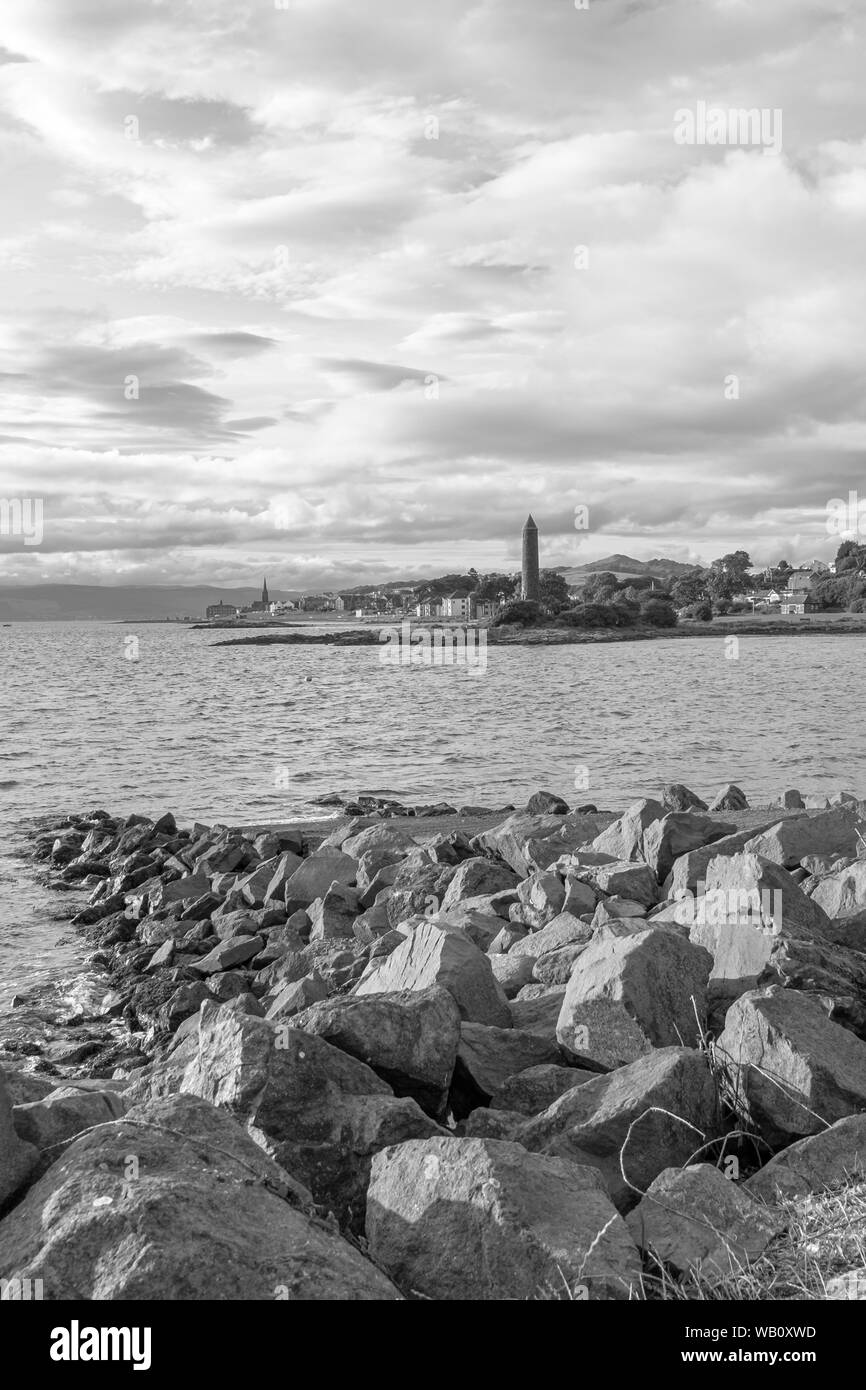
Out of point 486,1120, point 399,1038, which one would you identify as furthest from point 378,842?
point 486,1120

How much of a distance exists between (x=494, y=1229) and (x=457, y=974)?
3.09 m

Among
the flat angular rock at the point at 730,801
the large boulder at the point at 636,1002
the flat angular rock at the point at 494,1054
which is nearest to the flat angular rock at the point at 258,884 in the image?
the flat angular rock at the point at 730,801

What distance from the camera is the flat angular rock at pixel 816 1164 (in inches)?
191

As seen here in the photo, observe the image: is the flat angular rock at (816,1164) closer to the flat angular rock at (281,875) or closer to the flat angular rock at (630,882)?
the flat angular rock at (630,882)

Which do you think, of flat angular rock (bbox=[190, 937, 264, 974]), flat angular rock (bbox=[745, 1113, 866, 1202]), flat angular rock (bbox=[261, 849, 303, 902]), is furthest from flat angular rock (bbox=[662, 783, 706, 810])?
flat angular rock (bbox=[745, 1113, 866, 1202])

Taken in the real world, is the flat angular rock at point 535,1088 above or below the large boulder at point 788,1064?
below

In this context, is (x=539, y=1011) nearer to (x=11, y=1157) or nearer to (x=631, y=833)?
(x=11, y=1157)

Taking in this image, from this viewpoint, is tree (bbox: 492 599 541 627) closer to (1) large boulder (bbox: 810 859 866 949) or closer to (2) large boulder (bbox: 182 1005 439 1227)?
(1) large boulder (bbox: 810 859 866 949)

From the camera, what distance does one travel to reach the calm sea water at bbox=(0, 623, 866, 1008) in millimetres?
25531

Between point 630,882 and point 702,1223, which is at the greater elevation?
point 702,1223

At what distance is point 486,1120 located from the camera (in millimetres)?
5586

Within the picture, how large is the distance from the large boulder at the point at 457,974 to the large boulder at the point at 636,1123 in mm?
1576

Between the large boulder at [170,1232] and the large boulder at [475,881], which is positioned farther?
the large boulder at [475,881]

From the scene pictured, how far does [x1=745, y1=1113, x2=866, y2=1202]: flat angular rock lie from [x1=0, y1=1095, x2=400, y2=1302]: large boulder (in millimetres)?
1947
